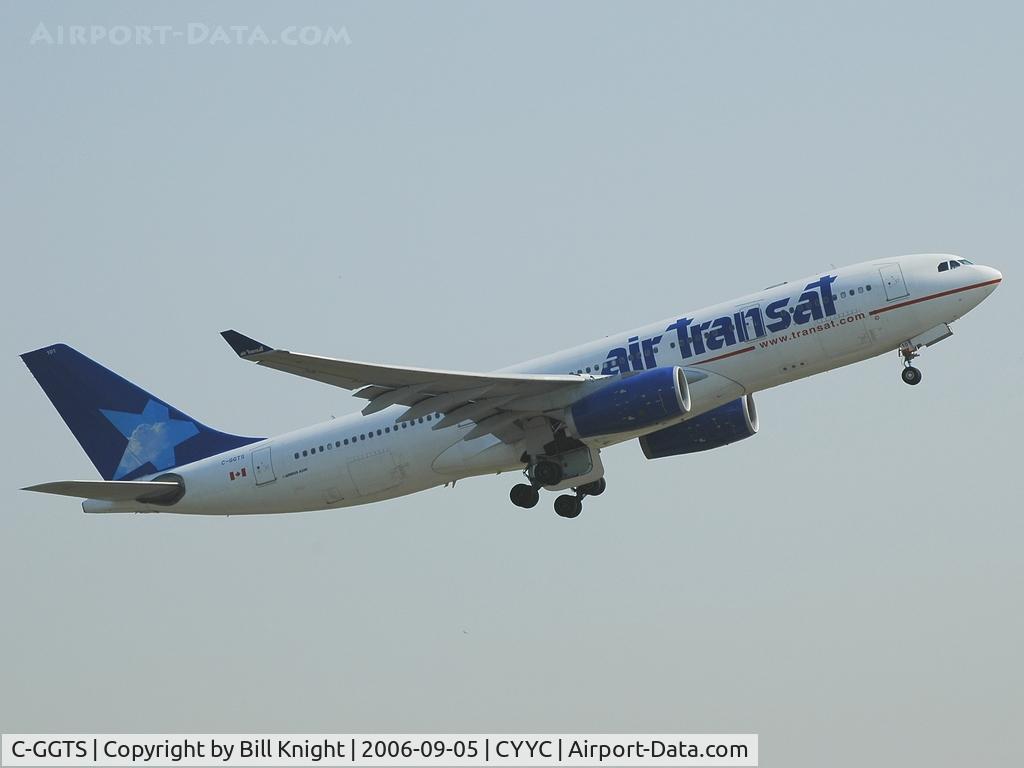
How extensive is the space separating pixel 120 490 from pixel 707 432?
16172mm

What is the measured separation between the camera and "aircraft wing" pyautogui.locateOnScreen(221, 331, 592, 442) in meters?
37.5

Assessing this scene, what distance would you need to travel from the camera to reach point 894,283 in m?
40.0

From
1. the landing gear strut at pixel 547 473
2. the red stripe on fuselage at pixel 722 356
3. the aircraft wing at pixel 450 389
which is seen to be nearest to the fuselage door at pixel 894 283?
the red stripe on fuselage at pixel 722 356

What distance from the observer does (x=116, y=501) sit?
148ft

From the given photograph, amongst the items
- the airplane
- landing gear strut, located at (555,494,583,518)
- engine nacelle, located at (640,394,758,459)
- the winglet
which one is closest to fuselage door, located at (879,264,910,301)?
the airplane

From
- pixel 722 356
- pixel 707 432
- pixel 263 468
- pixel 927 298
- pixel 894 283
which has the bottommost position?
pixel 263 468

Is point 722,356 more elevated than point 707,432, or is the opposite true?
point 722,356

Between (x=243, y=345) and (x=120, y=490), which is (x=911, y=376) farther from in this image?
(x=120, y=490)

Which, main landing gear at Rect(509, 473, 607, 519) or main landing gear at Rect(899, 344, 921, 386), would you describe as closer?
main landing gear at Rect(899, 344, 921, 386)

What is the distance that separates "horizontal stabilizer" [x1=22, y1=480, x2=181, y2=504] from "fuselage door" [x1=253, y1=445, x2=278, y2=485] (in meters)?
2.48

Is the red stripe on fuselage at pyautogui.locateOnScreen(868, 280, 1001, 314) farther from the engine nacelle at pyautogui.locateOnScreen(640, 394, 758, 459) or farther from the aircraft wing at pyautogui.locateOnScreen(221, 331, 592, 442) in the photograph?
the aircraft wing at pyautogui.locateOnScreen(221, 331, 592, 442)

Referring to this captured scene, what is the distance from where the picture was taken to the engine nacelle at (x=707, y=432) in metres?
44.4

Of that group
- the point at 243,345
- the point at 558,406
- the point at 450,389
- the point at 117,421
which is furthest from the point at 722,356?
the point at 117,421

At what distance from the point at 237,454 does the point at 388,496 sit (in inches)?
181
